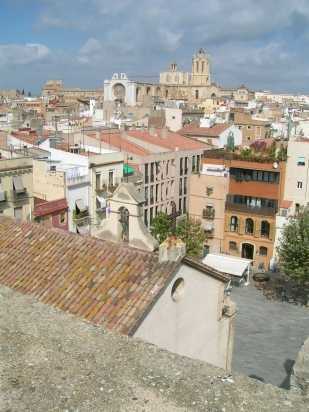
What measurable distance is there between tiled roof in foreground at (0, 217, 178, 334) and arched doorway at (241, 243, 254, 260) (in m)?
31.0

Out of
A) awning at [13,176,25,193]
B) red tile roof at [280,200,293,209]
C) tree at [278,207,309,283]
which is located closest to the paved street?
tree at [278,207,309,283]

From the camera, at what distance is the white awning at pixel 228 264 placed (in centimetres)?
3809

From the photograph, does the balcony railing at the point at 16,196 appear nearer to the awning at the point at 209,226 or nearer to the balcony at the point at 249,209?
the awning at the point at 209,226

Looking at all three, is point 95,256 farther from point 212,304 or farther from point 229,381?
point 229,381

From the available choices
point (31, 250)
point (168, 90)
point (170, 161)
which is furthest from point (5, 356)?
point (168, 90)

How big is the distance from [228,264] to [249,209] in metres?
6.01

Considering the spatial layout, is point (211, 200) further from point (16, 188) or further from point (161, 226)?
point (16, 188)

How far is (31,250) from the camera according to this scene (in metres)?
14.1

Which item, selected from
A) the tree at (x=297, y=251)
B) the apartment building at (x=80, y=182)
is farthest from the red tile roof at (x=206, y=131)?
the tree at (x=297, y=251)

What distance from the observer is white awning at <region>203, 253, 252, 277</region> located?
125ft

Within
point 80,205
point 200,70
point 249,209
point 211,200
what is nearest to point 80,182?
point 80,205

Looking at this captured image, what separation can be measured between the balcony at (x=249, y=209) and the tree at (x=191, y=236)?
12.0ft

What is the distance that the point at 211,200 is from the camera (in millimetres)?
44250

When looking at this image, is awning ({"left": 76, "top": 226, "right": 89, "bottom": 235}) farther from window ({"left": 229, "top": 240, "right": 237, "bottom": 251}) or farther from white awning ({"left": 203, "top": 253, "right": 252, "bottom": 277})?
window ({"left": 229, "top": 240, "right": 237, "bottom": 251})
